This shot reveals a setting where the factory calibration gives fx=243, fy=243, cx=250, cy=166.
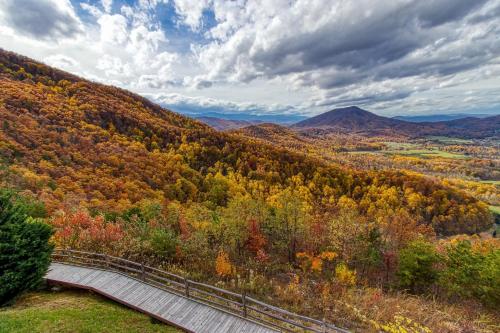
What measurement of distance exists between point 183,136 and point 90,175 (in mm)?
61268

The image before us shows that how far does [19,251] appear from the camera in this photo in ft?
39.9

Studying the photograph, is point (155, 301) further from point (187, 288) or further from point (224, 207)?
point (224, 207)

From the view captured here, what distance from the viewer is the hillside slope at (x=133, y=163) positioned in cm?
4791

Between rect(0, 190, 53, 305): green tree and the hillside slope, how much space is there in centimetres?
1867

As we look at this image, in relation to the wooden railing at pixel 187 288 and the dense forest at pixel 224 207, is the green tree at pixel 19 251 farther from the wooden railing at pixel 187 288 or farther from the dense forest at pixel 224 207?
the dense forest at pixel 224 207

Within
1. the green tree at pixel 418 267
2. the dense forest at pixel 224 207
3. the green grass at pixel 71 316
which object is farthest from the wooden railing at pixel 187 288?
the green tree at pixel 418 267

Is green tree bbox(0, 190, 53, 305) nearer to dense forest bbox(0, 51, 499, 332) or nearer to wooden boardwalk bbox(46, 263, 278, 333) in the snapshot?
wooden boardwalk bbox(46, 263, 278, 333)

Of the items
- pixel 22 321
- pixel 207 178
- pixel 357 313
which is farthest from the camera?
pixel 207 178

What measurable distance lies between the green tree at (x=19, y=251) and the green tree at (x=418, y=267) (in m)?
28.2

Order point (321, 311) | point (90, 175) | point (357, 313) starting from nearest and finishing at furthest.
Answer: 1. point (357, 313)
2. point (321, 311)
3. point (90, 175)

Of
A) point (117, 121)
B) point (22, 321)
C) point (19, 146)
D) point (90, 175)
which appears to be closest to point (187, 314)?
point (22, 321)

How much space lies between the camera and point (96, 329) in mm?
11125

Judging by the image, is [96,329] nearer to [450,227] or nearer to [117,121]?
[117,121]

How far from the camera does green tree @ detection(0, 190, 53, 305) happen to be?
11.8m
